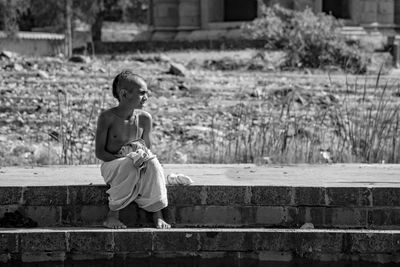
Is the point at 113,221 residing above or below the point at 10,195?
below

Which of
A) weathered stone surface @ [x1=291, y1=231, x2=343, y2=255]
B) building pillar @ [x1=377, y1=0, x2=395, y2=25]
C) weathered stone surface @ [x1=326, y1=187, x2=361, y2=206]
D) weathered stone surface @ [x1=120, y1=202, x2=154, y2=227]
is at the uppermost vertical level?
building pillar @ [x1=377, y1=0, x2=395, y2=25]

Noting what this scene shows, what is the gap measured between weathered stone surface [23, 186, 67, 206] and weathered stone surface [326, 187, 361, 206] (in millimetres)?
2137

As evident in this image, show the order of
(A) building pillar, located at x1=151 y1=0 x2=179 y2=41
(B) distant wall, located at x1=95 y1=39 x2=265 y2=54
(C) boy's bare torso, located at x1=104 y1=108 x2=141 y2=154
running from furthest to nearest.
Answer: (A) building pillar, located at x1=151 y1=0 x2=179 y2=41 < (B) distant wall, located at x1=95 y1=39 x2=265 y2=54 < (C) boy's bare torso, located at x1=104 y1=108 x2=141 y2=154

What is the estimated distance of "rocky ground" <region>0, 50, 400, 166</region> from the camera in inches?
460

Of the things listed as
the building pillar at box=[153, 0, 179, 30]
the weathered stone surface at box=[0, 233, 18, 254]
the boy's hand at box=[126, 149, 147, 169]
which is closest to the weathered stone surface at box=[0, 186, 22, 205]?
the weathered stone surface at box=[0, 233, 18, 254]

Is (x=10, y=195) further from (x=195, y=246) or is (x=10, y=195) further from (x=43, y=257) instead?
(x=195, y=246)

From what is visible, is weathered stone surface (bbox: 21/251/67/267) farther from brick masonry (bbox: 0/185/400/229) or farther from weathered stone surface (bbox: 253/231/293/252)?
weathered stone surface (bbox: 253/231/293/252)

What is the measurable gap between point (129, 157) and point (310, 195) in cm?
149

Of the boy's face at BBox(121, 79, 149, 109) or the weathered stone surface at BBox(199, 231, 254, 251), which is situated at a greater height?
the boy's face at BBox(121, 79, 149, 109)

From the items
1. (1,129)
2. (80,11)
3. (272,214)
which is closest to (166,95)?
(1,129)

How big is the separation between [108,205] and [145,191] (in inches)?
15.8

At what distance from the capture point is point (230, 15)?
3525 cm

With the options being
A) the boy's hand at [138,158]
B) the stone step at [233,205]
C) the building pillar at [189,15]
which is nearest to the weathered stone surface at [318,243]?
the stone step at [233,205]

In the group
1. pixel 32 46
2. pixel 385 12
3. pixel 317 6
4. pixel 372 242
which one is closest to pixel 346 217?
pixel 372 242
